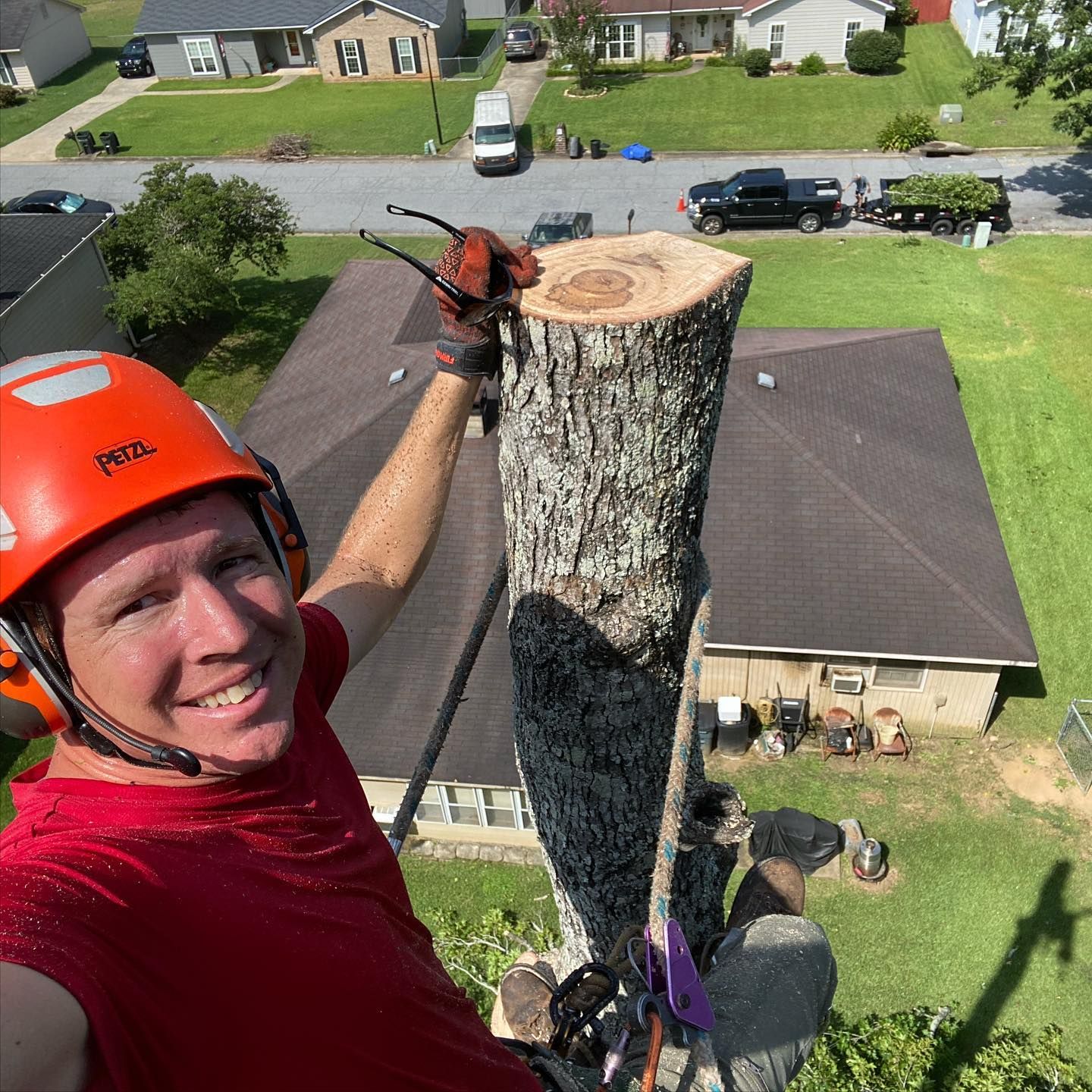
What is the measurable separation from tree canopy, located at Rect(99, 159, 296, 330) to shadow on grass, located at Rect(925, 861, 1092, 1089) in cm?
2120

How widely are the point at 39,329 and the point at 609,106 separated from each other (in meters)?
25.1

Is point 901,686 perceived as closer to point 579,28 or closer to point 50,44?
point 579,28

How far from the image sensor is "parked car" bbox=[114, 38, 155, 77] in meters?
44.4

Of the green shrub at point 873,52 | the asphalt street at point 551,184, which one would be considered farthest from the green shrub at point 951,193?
the green shrub at point 873,52

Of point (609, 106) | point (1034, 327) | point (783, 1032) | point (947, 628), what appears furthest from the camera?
point (609, 106)

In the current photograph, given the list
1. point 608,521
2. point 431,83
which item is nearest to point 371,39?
point 431,83

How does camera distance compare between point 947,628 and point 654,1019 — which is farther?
point 947,628

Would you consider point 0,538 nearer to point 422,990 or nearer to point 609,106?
point 422,990

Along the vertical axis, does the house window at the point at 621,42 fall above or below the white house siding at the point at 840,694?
above

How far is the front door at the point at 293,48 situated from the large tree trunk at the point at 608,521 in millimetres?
47624

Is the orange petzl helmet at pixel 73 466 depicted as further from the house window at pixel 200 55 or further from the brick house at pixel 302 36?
the house window at pixel 200 55

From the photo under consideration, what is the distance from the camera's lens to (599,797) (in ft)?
13.5

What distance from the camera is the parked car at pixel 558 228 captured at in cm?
2428

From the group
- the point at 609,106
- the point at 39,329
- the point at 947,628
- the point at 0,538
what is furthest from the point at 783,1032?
the point at 609,106
